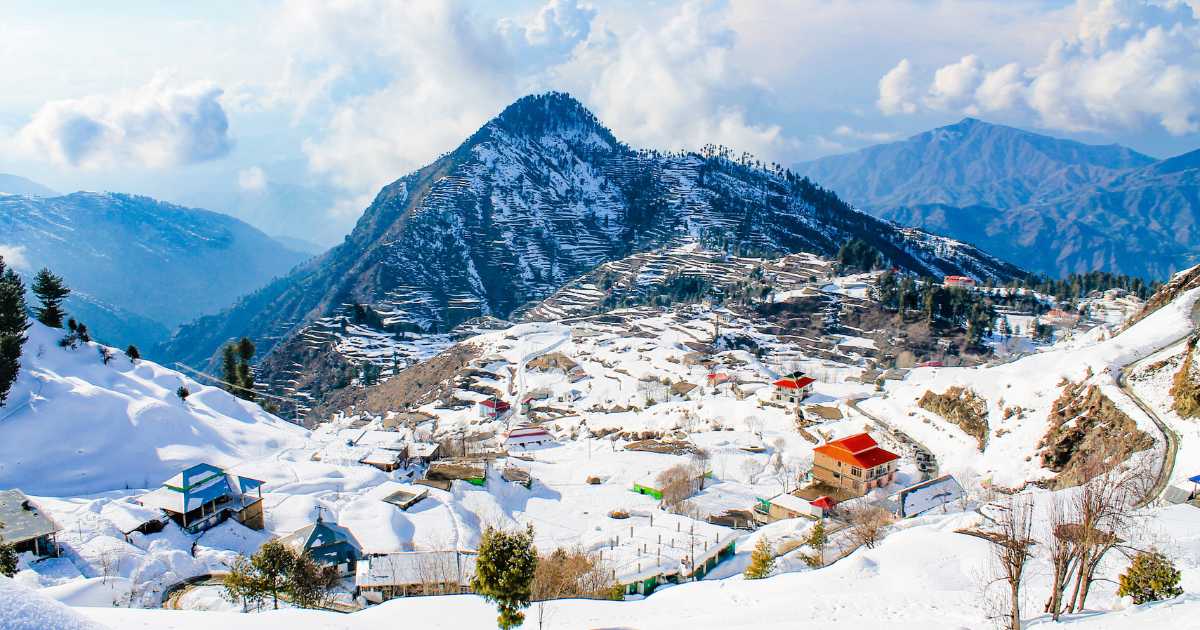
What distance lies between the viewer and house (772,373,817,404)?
69.1 meters

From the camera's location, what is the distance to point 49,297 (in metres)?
52.2

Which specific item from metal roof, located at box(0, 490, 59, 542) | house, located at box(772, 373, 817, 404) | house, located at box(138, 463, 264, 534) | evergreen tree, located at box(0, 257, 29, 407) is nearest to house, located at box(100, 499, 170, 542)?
house, located at box(138, 463, 264, 534)

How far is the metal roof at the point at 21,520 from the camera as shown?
2417 cm

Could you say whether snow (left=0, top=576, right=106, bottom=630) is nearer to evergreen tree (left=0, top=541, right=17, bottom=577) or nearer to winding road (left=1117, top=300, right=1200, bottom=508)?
evergreen tree (left=0, top=541, right=17, bottom=577)

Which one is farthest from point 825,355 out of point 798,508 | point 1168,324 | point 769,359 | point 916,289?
point 798,508

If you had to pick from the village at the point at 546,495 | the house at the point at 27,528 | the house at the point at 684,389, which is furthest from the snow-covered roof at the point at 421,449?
the house at the point at 684,389

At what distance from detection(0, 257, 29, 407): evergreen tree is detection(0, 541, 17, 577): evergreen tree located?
20.6m

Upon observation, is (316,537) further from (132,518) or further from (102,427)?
(102,427)

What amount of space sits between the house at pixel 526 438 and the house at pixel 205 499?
106 ft

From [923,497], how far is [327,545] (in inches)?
1354

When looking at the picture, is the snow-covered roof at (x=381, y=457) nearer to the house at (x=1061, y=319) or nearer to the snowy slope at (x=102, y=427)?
the snowy slope at (x=102, y=427)

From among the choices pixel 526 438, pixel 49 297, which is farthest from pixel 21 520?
pixel 526 438

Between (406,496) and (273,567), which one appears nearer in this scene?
(273,567)

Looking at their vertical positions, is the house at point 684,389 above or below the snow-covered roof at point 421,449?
above
